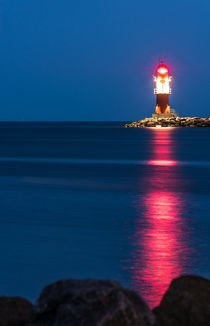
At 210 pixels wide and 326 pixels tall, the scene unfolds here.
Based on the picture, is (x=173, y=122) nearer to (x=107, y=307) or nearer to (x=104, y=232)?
(x=104, y=232)

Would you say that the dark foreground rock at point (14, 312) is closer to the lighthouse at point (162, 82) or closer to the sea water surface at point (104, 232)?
the sea water surface at point (104, 232)

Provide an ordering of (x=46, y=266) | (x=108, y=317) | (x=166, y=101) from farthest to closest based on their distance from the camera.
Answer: (x=166, y=101) < (x=46, y=266) < (x=108, y=317)

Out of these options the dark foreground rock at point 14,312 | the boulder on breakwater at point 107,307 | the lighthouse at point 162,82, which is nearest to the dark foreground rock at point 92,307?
the boulder on breakwater at point 107,307

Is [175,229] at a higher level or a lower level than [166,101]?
lower

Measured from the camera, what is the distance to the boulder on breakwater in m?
3.34

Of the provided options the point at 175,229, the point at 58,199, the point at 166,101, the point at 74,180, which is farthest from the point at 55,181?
the point at 166,101

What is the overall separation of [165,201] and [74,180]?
6.17 meters

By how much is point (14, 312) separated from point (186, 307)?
3.91 ft

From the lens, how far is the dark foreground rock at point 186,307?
392 cm

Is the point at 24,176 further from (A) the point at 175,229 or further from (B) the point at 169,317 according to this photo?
(B) the point at 169,317

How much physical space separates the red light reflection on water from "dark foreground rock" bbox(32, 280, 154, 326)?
2.13 meters

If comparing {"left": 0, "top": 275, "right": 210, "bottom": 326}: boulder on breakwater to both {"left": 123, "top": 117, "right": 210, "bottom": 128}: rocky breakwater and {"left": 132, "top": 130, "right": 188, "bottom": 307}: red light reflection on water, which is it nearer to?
{"left": 132, "top": 130, "right": 188, "bottom": 307}: red light reflection on water

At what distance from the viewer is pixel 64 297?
3.48 metres

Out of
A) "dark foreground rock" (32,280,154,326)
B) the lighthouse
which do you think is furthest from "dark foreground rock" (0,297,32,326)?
the lighthouse
